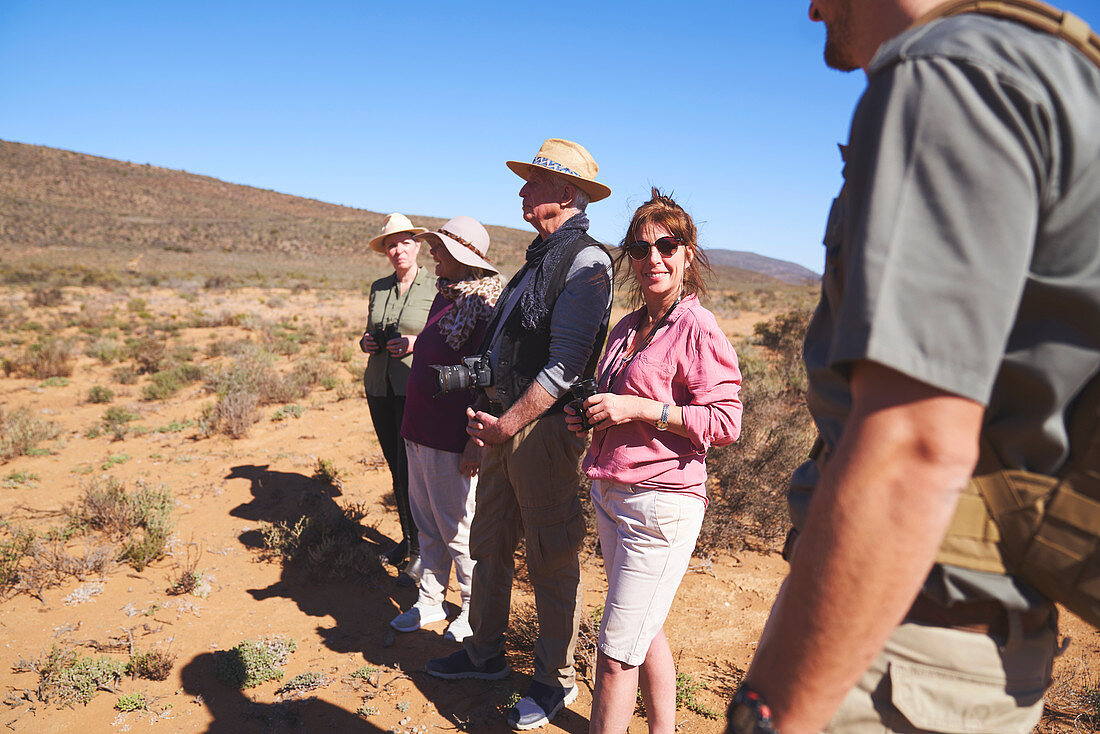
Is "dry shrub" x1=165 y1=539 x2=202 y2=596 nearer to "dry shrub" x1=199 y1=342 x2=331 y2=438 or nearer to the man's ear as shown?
"dry shrub" x1=199 y1=342 x2=331 y2=438

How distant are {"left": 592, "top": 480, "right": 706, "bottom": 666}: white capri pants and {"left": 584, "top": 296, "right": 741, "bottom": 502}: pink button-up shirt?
66 mm

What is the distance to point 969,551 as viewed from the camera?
726 mm

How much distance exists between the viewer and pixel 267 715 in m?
2.92

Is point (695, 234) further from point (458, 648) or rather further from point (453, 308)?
point (458, 648)

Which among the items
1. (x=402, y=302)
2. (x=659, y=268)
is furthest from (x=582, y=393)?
(x=402, y=302)

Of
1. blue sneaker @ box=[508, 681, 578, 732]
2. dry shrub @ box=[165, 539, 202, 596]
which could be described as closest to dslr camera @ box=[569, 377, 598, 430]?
blue sneaker @ box=[508, 681, 578, 732]

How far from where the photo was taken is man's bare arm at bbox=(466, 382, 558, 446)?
98.7 inches

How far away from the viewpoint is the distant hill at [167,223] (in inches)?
1391

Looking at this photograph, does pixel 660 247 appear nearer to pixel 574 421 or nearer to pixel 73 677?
pixel 574 421

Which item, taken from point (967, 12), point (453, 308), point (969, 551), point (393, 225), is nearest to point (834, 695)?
point (969, 551)

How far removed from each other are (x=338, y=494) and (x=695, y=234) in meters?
4.40

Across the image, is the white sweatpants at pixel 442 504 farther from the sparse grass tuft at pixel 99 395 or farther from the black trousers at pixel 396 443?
the sparse grass tuft at pixel 99 395

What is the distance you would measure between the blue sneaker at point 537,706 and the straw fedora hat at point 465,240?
6.98ft

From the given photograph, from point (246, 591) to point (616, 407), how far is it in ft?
10.9
